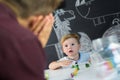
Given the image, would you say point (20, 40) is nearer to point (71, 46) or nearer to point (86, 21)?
point (71, 46)

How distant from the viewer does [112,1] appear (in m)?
3.07

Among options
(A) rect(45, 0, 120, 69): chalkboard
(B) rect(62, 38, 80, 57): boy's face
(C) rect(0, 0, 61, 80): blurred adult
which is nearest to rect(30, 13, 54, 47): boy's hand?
(C) rect(0, 0, 61, 80): blurred adult

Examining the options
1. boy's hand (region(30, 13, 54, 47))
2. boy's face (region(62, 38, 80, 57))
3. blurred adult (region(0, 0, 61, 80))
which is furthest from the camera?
boy's face (region(62, 38, 80, 57))

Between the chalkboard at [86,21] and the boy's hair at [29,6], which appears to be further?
the chalkboard at [86,21]

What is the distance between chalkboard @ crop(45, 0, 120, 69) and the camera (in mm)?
3072

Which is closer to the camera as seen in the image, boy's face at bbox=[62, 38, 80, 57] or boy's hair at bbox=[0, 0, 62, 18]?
boy's hair at bbox=[0, 0, 62, 18]

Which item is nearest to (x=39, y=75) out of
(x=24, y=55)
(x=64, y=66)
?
(x=24, y=55)

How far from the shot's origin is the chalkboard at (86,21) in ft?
10.1

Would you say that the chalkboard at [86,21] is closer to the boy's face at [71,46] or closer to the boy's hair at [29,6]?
the boy's face at [71,46]

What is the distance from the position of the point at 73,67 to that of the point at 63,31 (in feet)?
3.83

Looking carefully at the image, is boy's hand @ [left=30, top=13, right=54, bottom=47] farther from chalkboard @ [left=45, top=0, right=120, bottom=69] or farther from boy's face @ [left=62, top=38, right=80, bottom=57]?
chalkboard @ [left=45, top=0, right=120, bottom=69]

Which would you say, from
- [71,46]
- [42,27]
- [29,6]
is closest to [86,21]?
[71,46]

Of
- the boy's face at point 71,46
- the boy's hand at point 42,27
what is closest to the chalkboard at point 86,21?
the boy's face at point 71,46

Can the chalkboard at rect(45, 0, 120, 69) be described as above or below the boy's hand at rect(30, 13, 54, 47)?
above
